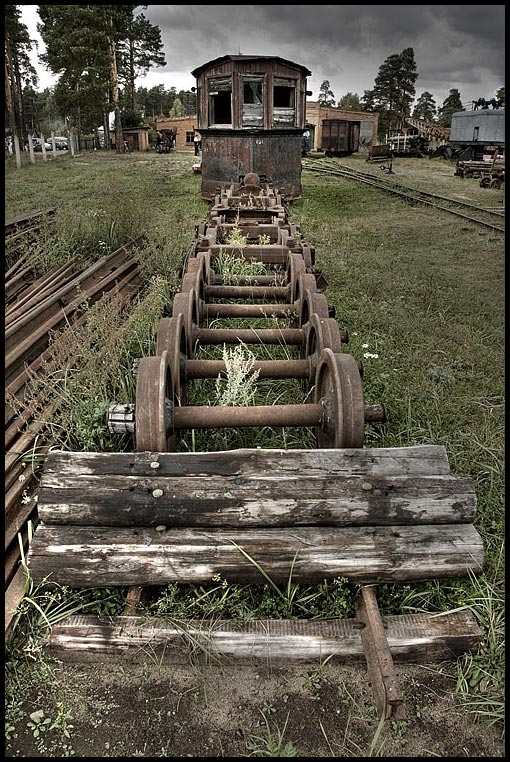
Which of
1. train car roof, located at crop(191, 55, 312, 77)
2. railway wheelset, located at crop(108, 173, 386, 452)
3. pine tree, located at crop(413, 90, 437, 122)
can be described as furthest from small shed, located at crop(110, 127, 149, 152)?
pine tree, located at crop(413, 90, 437, 122)

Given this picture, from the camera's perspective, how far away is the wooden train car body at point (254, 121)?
1327 centimetres

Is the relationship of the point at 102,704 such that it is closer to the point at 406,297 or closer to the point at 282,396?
the point at 282,396

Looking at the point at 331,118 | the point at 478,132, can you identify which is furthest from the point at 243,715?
the point at 331,118

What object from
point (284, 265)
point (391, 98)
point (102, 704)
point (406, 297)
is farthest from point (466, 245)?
point (391, 98)

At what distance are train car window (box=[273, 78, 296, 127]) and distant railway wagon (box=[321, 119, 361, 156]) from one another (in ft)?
61.8

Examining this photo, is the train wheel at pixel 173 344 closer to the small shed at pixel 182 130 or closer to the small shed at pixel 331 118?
the small shed at pixel 331 118

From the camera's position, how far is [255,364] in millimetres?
3896

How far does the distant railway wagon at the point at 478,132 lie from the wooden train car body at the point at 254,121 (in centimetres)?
1173

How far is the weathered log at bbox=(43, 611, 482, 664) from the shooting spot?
2402mm

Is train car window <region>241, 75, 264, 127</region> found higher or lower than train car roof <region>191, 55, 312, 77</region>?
lower

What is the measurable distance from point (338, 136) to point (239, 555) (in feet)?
107

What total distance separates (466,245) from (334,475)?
28.3 feet

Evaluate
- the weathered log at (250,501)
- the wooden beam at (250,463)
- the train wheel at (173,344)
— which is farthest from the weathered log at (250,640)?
the train wheel at (173,344)

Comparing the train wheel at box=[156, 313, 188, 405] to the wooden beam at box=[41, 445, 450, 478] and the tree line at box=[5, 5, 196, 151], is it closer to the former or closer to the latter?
the wooden beam at box=[41, 445, 450, 478]
